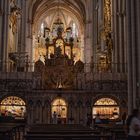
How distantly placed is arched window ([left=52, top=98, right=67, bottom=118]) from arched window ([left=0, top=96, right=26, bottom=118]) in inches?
116

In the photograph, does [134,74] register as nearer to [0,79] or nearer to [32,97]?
[32,97]

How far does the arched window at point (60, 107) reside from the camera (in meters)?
35.5

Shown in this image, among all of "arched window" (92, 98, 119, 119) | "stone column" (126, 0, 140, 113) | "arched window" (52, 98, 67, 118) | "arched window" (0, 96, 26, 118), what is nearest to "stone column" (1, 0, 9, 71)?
"arched window" (0, 96, 26, 118)

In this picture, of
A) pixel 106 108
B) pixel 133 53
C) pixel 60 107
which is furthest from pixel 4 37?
pixel 133 53

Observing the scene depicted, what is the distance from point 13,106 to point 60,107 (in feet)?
13.9

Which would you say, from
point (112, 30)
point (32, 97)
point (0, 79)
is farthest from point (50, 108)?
point (112, 30)

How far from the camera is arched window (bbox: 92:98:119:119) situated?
34.9 metres

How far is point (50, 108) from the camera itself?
35.0 metres

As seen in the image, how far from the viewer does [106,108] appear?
35.1 meters

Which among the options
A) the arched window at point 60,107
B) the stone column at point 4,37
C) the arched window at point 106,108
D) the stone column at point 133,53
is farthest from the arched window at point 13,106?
the stone column at point 133,53

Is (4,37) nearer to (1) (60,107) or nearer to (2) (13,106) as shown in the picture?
(2) (13,106)

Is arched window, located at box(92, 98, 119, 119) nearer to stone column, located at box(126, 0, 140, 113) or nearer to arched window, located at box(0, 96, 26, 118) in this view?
arched window, located at box(0, 96, 26, 118)

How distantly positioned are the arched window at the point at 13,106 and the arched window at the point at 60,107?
295 cm

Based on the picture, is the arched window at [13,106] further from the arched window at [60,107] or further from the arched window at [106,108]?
the arched window at [106,108]
